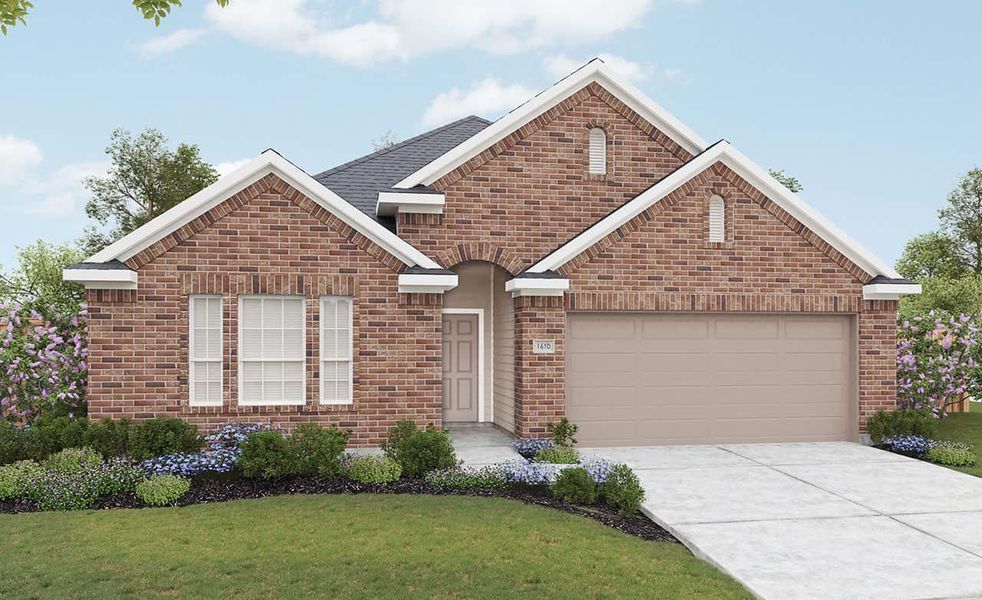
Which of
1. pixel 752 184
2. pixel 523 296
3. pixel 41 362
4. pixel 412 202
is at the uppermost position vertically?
pixel 752 184

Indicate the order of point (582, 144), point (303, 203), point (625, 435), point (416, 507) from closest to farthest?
point (416, 507) < point (303, 203) < point (625, 435) < point (582, 144)

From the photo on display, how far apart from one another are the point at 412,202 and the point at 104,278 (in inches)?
213

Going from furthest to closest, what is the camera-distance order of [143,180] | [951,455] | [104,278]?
1. [143,180]
2. [951,455]
3. [104,278]

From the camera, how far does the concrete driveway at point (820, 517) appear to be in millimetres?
7281

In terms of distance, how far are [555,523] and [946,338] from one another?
12936mm

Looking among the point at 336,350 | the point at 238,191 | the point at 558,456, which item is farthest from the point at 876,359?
the point at 238,191

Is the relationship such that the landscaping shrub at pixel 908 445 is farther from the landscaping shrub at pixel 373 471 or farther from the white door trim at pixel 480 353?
the landscaping shrub at pixel 373 471

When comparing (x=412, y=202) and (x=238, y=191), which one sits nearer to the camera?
(x=238, y=191)

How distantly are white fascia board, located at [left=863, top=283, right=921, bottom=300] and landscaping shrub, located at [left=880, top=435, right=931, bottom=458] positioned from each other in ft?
8.55

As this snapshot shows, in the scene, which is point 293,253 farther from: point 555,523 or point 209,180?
point 209,180

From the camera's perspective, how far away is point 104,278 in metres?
11.7

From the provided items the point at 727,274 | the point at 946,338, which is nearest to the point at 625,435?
the point at 727,274

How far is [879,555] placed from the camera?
26.2ft

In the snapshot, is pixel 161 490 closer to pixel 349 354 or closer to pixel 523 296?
pixel 349 354
